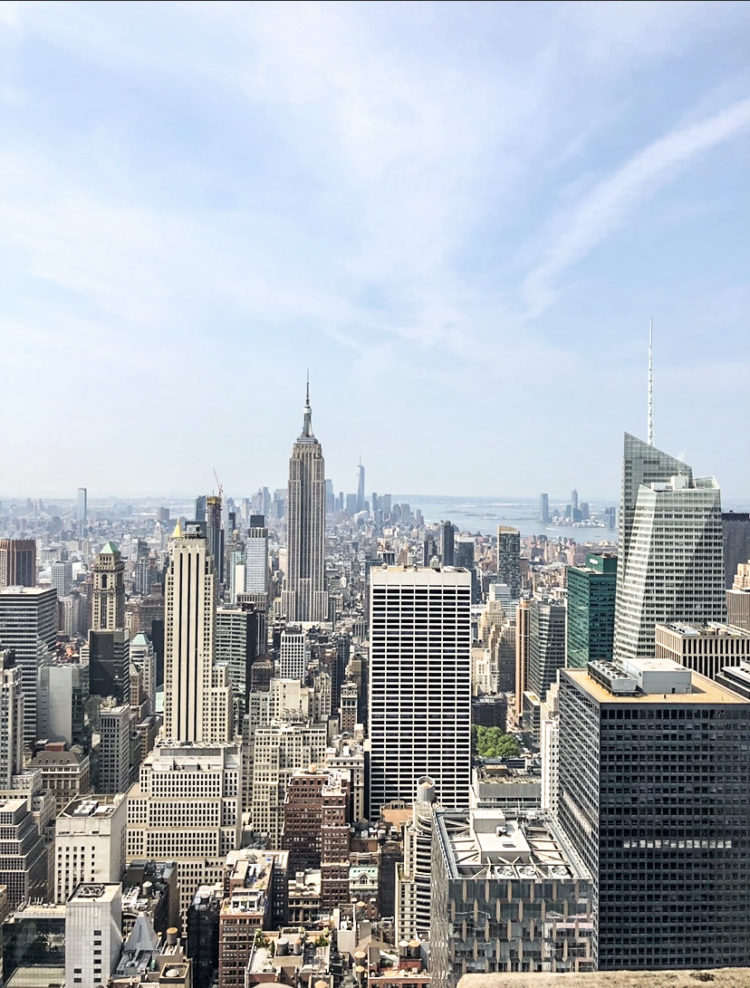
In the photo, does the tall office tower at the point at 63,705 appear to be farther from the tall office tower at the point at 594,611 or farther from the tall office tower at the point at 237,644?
the tall office tower at the point at 594,611

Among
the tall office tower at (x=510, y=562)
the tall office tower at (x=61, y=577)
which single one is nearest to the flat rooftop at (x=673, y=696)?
the tall office tower at (x=61, y=577)

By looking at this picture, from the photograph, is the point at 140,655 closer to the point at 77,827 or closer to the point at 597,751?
the point at 77,827

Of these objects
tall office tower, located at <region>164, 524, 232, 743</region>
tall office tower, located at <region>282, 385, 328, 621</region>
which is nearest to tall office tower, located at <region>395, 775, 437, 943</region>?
tall office tower, located at <region>164, 524, 232, 743</region>

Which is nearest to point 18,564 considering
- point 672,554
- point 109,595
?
point 109,595

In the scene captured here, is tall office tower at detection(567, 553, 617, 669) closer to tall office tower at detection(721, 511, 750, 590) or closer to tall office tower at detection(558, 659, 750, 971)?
tall office tower at detection(721, 511, 750, 590)

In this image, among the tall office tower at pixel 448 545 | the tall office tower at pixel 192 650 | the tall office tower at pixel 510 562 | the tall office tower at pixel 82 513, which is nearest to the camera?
the tall office tower at pixel 82 513

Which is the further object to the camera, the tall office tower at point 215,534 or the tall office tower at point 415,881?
the tall office tower at point 215,534
